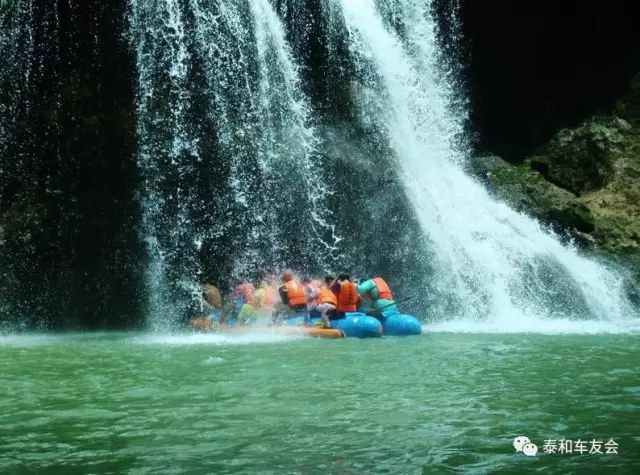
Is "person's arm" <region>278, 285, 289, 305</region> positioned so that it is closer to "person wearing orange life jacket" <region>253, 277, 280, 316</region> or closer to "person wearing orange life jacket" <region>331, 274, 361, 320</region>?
"person wearing orange life jacket" <region>253, 277, 280, 316</region>

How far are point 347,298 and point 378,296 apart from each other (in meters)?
0.57

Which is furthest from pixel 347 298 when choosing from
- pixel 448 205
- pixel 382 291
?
pixel 448 205

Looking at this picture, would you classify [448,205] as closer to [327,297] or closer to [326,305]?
[327,297]

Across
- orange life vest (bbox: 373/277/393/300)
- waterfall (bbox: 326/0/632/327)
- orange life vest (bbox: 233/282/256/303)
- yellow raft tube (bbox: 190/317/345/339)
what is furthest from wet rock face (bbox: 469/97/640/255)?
yellow raft tube (bbox: 190/317/345/339)

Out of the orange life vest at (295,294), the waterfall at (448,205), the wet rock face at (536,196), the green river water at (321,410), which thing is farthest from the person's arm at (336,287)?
the wet rock face at (536,196)

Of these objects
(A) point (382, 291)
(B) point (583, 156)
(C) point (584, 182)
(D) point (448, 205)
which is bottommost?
(A) point (382, 291)

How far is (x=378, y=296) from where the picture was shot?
39.3ft

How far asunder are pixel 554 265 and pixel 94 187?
1032 centimetres

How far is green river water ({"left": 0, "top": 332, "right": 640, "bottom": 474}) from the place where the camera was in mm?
3586

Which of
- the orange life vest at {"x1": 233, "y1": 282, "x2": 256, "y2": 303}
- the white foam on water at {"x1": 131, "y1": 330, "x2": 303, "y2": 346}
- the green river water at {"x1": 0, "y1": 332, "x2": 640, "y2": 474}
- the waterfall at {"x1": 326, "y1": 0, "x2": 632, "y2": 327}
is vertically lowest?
the green river water at {"x1": 0, "y1": 332, "x2": 640, "y2": 474}

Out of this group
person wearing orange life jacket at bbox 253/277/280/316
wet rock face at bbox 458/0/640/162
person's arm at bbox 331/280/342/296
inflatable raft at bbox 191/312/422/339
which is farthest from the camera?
wet rock face at bbox 458/0/640/162

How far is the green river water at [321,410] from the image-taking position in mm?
3586

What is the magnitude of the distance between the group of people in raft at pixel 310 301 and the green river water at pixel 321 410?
3.26 m

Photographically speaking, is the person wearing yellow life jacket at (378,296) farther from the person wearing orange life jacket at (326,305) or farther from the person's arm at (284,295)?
the person's arm at (284,295)
